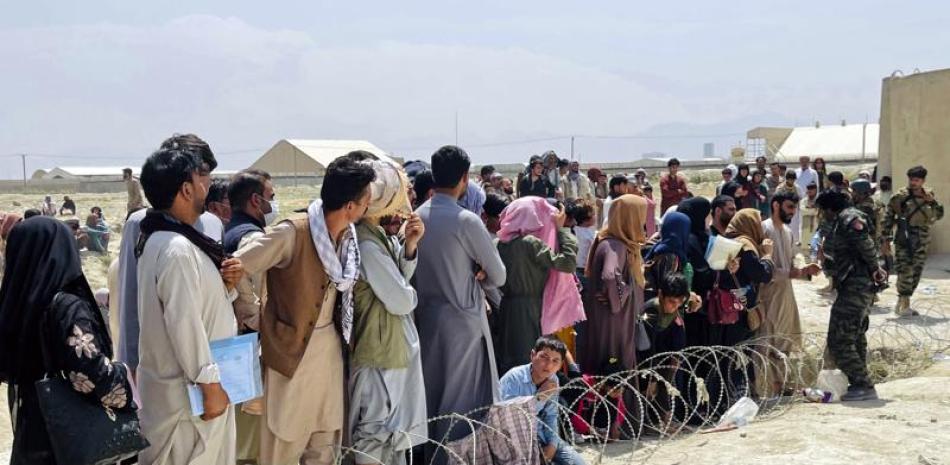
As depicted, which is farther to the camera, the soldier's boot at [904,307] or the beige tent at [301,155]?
the beige tent at [301,155]

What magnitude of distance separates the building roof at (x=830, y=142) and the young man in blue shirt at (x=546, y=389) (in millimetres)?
35389

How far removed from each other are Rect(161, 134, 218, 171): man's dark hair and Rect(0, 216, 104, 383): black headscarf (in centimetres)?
51

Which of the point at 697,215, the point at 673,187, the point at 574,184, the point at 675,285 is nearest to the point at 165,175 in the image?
the point at 675,285

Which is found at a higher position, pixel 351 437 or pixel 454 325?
pixel 454 325

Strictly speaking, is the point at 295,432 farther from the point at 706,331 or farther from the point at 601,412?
the point at 706,331

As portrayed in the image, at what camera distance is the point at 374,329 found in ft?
13.4

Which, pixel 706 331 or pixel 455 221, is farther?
pixel 706 331

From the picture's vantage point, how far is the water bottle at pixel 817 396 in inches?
267

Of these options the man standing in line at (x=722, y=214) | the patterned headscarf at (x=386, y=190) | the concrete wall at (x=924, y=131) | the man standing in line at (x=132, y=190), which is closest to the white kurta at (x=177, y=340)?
the patterned headscarf at (x=386, y=190)

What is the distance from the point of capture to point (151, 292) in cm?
320

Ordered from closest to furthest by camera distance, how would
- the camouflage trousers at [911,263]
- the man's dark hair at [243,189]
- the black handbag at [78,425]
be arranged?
1. the black handbag at [78,425]
2. the man's dark hair at [243,189]
3. the camouflage trousers at [911,263]

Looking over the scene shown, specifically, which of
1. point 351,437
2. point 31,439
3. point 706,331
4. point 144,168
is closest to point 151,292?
point 144,168

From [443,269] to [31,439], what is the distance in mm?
2056

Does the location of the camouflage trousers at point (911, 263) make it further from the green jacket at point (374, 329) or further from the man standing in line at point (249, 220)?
the man standing in line at point (249, 220)
